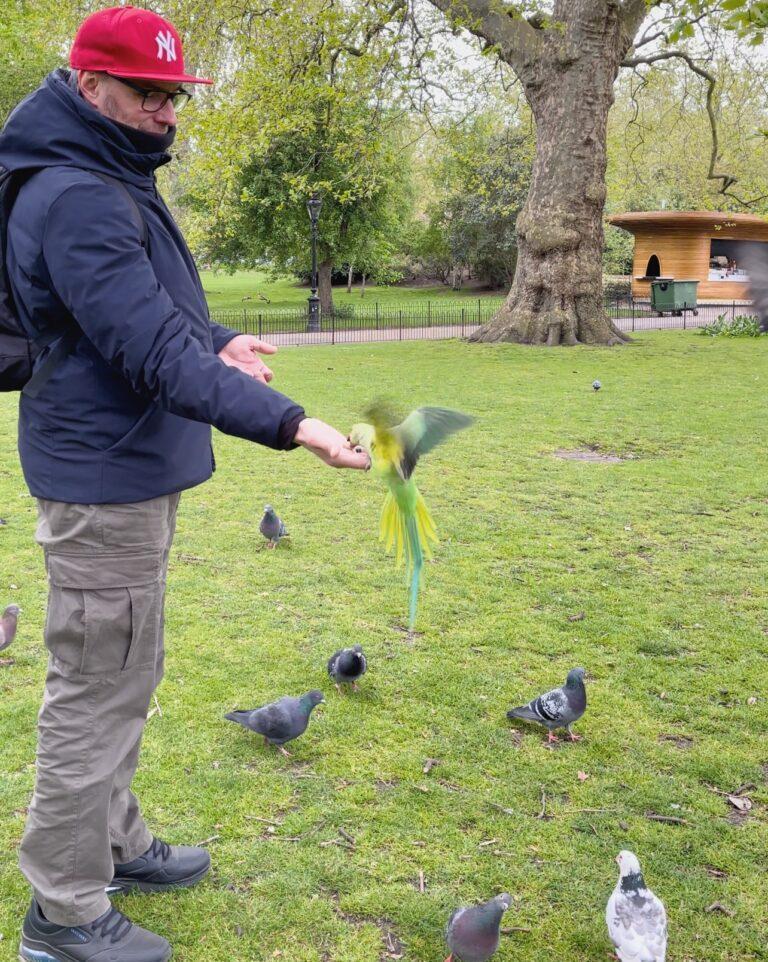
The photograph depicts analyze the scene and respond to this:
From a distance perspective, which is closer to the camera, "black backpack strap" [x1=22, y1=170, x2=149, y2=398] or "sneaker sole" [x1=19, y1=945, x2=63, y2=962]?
"black backpack strap" [x1=22, y1=170, x2=149, y2=398]

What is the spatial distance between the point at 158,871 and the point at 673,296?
3104cm

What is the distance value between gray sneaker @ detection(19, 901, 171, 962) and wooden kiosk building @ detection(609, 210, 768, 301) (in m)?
35.8

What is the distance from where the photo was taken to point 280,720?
389 cm

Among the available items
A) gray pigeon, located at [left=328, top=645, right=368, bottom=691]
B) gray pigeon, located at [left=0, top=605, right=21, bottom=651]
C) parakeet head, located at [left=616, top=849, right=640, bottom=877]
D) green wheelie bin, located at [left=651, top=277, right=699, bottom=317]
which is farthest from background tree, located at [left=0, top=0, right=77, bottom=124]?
green wheelie bin, located at [left=651, top=277, right=699, bottom=317]

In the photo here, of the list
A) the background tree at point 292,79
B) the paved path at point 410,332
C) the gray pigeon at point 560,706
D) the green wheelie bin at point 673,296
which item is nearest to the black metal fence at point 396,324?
the paved path at point 410,332

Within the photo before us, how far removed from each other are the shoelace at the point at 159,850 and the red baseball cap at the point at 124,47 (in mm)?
2407

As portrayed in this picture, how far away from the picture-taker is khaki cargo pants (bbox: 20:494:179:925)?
2498 mm

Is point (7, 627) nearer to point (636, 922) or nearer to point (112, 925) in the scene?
point (112, 925)

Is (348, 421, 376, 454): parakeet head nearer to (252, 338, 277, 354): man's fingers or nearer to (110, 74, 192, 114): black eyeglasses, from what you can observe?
(252, 338, 277, 354): man's fingers

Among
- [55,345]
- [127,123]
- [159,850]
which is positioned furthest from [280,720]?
[127,123]

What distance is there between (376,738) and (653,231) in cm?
3638

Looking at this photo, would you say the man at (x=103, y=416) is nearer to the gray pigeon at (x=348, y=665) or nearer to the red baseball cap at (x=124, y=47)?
the red baseball cap at (x=124, y=47)

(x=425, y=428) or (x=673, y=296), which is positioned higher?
(x=673, y=296)

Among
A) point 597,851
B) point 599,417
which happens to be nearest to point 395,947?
point 597,851
